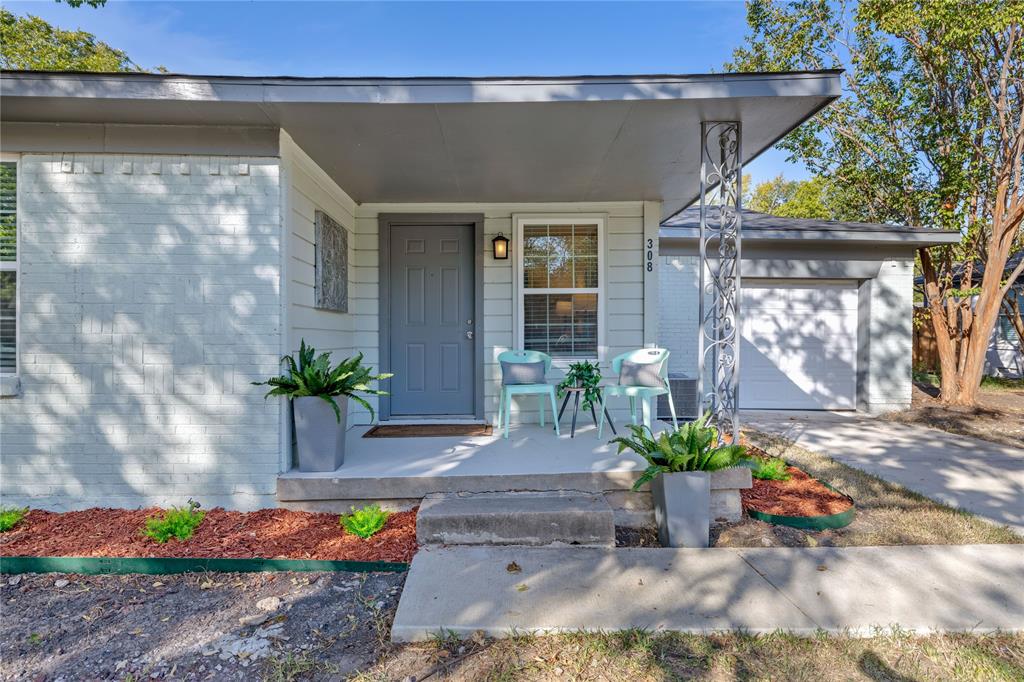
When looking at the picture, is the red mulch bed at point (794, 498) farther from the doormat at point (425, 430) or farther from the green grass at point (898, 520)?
the doormat at point (425, 430)

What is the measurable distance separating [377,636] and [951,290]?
8.93 metres

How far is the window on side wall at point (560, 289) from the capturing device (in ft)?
17.2

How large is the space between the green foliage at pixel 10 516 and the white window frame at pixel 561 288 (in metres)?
3.69

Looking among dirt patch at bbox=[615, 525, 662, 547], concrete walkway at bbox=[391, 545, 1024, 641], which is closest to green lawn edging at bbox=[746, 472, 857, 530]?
concrete walkway at bbox=[391, 545, 1024, 641]

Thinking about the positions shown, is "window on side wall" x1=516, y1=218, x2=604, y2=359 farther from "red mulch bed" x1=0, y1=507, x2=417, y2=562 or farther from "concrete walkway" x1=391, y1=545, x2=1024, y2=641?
"concrete walkway" x1=391, y1=545, x2=1024, y2=641

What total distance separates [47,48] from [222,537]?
12.6m

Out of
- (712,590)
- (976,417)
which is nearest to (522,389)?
(712,590)

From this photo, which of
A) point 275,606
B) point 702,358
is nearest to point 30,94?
point 275,606

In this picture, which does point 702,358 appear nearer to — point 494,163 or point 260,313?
point 494,163

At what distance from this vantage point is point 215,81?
2992 mm

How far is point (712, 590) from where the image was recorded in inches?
94.3

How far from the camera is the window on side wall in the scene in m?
5.24

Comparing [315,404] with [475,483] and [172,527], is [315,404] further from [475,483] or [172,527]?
[475,483]

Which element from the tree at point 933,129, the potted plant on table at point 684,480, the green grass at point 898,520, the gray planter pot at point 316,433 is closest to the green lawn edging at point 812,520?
the green grass at point 898,520
